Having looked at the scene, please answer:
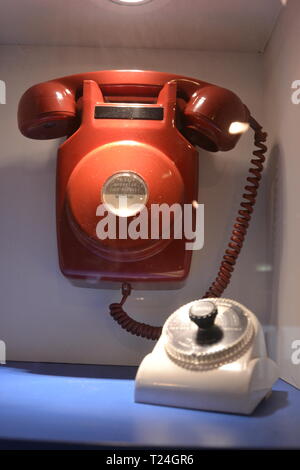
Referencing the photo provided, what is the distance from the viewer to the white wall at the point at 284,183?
962mm

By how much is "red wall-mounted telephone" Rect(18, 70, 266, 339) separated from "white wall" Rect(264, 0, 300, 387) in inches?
2.3

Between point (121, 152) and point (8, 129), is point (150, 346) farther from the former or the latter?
point (8, 129)

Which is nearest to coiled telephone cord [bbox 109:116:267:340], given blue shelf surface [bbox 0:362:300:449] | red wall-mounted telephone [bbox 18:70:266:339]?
red wall-mounted telephone [bbox 18:70:266:339]

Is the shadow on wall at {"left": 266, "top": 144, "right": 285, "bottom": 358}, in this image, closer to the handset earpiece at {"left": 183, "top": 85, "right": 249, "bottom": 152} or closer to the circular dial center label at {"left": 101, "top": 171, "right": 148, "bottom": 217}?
the handset earpiece at {"left": 183, "top": 85, "right": 249, "bottom": 152}

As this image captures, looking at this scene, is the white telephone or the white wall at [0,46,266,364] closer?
the white telephone

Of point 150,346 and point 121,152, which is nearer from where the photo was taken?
point 121,152

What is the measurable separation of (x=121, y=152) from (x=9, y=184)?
36cm

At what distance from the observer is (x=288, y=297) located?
99 cm

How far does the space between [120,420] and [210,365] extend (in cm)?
17

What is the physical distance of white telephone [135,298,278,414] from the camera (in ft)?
2.39

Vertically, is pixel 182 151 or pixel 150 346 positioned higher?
pixel 182 151

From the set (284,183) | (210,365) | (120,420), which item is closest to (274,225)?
(284,183)

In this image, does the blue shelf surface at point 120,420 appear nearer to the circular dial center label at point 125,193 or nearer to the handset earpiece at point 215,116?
the circular dial center label at point 125,193
